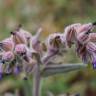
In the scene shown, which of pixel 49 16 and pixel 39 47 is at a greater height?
pixel 49 16

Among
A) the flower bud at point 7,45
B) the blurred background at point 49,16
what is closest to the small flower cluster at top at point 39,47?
the flower bud at point 7,45

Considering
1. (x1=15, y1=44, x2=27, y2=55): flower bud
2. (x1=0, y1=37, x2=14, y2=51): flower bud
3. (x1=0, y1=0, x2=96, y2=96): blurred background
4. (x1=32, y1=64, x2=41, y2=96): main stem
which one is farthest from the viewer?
(x1=0, y1=0, x2=96, y2=96): blurred background

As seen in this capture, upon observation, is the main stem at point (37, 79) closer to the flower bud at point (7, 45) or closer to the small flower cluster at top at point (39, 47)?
the small flower cluster at top at point (39, 47)

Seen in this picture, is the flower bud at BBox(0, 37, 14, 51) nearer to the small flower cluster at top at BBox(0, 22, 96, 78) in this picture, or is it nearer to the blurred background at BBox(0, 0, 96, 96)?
the small flower cluster at top at BBox(0, 22, 96, 78)

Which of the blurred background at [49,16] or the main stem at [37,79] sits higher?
the blurred background at [49,16]

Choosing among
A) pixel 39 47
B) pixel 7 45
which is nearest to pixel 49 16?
pixel 39 47

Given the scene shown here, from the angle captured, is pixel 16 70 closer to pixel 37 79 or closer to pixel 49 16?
pixel 37 79

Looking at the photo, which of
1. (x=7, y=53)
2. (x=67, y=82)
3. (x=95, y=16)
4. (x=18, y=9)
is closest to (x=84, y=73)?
(x=67, y=82)

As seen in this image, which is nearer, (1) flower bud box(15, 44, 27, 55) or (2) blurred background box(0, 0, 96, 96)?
(1) flower bud box(15, 44, 27, 55)

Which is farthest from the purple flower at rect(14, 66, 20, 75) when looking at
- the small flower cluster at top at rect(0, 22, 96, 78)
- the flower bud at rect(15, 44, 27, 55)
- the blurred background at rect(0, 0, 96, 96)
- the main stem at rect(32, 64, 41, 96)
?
the blurred background at rect(0, 0, 96, 96)
